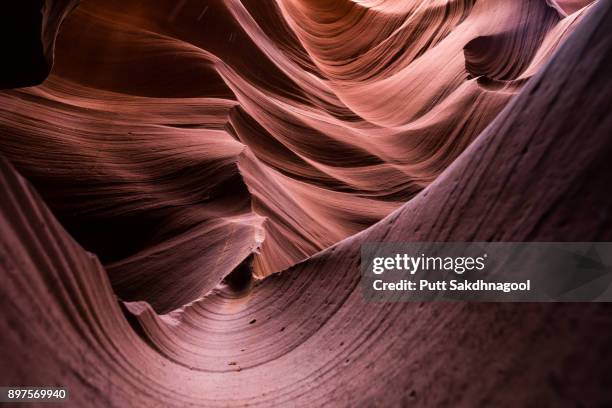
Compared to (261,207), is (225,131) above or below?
above

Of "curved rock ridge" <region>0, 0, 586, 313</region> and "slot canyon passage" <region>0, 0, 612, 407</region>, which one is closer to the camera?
"slot canyon passage" <region>0, 0, 612, 407</region>

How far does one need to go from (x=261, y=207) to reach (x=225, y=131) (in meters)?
0.50

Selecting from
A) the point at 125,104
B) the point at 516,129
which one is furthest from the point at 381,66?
the point at 516,129

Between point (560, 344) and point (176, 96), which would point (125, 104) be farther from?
point (560, 344)

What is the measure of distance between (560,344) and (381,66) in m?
4.05

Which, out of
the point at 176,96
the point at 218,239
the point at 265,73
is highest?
the point at 265,73

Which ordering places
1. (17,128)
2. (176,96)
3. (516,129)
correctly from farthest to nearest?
(176,96) < (17,128) < (516,129)

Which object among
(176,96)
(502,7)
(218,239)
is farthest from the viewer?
(502,7)

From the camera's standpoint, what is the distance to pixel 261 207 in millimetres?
1486

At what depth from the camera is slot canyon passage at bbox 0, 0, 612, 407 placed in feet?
1.58

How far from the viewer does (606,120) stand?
460mm

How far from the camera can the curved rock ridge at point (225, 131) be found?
1397mm

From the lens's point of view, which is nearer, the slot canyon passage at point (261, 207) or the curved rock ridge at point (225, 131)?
the slot canyon passage at point (261, 207)

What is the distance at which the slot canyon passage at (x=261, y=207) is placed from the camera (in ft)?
1.58
